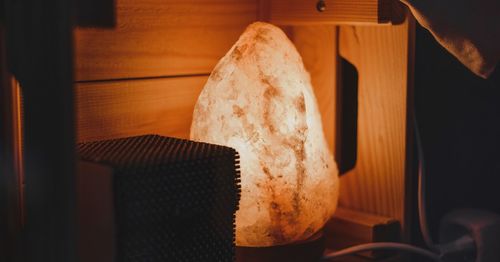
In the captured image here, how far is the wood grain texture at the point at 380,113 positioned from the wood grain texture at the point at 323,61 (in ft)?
0.08

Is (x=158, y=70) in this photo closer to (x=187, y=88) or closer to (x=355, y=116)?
(x=187, y=88)

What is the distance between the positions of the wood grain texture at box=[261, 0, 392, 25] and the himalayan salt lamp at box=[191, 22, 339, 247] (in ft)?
0.46

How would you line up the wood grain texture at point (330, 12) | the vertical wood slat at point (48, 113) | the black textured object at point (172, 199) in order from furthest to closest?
1. the wood grain texture at point (330, 12)
2. the black textured object at point (172, 199)
3. the vertical wood slat at point (48, 113)

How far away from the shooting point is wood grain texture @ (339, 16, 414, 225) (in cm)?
110

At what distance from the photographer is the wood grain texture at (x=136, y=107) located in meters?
0.99

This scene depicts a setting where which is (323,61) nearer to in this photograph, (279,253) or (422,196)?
(422,196)

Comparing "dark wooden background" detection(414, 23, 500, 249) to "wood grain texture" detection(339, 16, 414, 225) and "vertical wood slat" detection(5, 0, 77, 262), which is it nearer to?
"wood grain texture" detection(339, 16, 414, 225)

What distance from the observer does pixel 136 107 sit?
105cm

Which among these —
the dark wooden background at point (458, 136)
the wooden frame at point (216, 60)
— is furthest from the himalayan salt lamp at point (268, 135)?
the dark wooden background at point (458, 136)

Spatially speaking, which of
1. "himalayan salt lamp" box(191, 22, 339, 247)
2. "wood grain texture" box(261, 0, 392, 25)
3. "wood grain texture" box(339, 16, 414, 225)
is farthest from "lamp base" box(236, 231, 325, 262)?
"wood grain texture" box(261, 0, 392, 25)

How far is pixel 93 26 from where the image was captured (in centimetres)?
98

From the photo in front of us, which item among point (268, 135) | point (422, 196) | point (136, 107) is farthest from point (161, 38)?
point (422, 196)

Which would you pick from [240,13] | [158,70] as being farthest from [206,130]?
[240,13]

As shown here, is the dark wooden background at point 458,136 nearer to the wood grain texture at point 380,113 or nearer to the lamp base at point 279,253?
the wood grain texture at point 380,113
